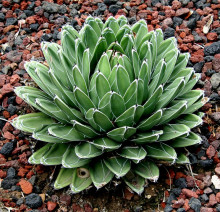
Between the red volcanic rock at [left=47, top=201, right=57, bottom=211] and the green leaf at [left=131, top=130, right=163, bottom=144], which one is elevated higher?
the green leaf at [left=131, top=130, right=163, bottom=144]

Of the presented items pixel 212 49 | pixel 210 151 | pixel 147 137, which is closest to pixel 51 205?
pixel 147 137

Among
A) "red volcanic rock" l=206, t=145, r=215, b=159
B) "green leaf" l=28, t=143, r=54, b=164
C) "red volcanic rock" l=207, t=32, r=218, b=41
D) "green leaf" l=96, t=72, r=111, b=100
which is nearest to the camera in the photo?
"green leaf" l=96, t=72, r=111, b=100

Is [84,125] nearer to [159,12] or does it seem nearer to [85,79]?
[85,79]

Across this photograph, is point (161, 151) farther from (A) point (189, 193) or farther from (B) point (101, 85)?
(B) point (101, 85)

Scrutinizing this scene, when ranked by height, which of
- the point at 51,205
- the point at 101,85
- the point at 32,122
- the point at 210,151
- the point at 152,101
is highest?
the point at 101,85

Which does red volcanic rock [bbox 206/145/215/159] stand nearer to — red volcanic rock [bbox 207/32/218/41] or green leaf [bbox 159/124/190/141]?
green leaf [bbox 159/124/190/141]

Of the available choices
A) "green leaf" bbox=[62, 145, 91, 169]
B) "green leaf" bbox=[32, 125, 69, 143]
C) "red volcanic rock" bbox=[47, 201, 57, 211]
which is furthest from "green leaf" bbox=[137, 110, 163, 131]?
"red volcanic rock" bbox=[47, 201, 57, 211]
